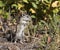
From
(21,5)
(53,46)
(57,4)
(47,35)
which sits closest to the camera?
(53,46)

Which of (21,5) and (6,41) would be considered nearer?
(6,41)

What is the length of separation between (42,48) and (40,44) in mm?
66

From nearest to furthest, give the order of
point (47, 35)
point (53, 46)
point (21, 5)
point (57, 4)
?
point (53, 46) → point (47, 35) → point (57, 4) → point (21, 5)

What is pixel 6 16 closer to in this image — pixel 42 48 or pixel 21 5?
pixel 21 5

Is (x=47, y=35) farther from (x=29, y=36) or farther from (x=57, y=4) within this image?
(x=57, y=4)

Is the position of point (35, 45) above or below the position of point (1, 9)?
below

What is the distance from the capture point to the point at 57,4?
4.56m

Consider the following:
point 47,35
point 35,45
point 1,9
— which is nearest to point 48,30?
point 47,35

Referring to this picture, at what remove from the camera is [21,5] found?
4.86m

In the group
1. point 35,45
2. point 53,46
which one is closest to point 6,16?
point 35,45

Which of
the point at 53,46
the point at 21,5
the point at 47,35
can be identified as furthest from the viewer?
the point at 21,5

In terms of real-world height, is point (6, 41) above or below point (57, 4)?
below

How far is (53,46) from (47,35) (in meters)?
0.42

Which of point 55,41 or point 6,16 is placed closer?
point 55,41
